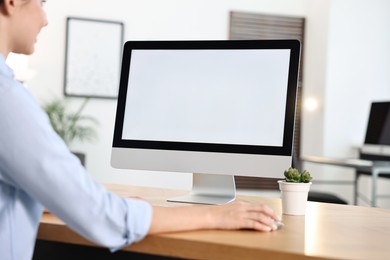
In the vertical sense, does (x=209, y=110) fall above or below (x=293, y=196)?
above

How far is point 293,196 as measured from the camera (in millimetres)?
1491

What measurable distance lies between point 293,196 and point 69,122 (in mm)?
4784

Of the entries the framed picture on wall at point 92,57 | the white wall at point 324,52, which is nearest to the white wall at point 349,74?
the white wall at point 324,52

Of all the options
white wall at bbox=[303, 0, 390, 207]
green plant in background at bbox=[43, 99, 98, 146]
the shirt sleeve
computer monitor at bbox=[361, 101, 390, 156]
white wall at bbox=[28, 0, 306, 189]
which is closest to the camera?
the shirt sleeve

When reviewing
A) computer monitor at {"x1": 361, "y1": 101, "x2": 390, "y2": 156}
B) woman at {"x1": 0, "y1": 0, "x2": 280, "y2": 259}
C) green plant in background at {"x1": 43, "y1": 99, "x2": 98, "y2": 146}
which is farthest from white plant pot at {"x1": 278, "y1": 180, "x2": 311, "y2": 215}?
green plant in background at {"x1": 43, "y1": 99, "x2": 98, "y2": 146}

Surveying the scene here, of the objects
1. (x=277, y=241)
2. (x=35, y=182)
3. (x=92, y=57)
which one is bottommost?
(x=277, y=241)

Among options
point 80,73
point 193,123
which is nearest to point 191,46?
point 193,123

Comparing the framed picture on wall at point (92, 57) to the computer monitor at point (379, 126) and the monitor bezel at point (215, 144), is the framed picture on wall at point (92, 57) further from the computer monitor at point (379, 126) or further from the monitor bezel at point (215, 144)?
the monitor bezel at point (215, 144)

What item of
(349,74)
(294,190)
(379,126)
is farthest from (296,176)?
(349,74)

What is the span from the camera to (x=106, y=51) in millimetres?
6277

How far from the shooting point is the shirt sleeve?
3.09 feet

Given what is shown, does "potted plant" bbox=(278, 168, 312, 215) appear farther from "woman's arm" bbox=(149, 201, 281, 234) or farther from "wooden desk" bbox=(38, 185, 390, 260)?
"woman's arm" bbox=(149, 201, 281, 234)

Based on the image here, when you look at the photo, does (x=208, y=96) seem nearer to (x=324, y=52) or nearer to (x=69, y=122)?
(x=69, y=122)

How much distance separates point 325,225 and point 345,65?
17.8 feet
